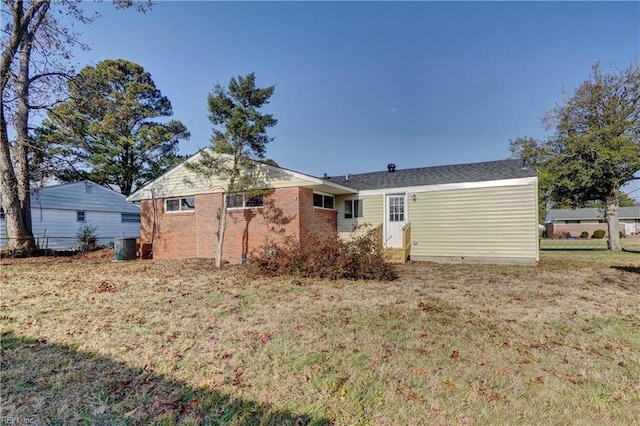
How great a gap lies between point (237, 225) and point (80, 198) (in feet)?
46.6

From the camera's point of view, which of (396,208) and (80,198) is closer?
(396,208)

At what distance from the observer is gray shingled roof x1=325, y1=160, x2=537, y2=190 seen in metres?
11.1

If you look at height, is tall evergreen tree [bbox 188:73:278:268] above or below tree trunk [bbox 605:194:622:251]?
above

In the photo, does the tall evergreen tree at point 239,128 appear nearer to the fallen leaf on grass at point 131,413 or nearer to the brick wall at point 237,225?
the brick wall at point 237,225

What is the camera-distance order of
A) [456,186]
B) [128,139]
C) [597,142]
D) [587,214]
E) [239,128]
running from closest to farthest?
[239,128]
[456,186]
[597,142]
[128,139]
[587,214]

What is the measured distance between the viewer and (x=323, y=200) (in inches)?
512

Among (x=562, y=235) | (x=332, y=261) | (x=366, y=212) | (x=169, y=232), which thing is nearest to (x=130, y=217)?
(x=169, y=232)

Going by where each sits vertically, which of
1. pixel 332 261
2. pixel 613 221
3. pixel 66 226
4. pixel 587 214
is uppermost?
pixel 587 214

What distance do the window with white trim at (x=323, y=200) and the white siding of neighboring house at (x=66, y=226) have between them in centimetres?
1442

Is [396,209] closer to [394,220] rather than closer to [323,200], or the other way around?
[394,220]

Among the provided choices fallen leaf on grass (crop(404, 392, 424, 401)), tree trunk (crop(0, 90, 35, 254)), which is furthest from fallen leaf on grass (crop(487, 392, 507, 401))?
tree trunk (crop(0, 90, 35, 254))

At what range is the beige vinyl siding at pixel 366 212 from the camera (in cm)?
1298

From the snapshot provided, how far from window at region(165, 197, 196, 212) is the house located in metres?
0.04

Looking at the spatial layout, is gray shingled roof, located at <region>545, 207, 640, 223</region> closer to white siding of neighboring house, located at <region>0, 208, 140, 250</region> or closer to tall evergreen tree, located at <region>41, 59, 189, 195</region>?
tall evergreen tree, located at <region>41, 59, 189, 195</region>
